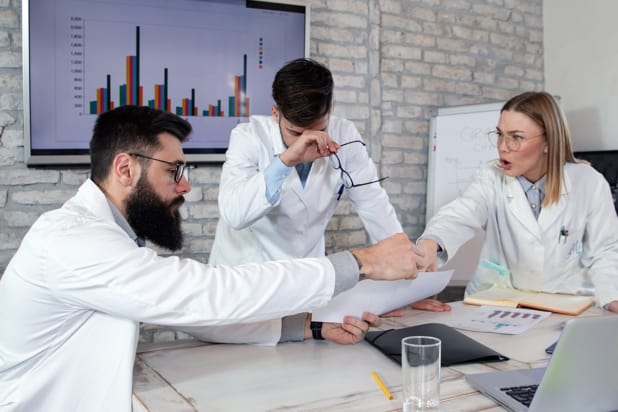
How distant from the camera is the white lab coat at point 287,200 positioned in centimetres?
224

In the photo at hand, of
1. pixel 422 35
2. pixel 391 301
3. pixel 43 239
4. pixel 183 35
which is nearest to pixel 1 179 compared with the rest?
pixel 183 35

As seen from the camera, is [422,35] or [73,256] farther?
[422,35]

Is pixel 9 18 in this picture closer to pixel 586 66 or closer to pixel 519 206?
pixel 519 206

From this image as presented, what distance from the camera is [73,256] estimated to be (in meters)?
1.28

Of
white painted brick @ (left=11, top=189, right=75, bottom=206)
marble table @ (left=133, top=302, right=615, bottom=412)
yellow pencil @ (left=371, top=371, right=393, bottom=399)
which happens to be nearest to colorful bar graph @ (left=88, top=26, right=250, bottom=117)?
white painted brick @ (left=11, top=189, right=75, bottom=206)

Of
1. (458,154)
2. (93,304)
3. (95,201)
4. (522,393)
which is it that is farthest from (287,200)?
(458,154)

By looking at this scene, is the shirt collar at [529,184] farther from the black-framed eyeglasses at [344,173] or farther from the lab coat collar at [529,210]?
the black-framed eyeglasses at [344,173]

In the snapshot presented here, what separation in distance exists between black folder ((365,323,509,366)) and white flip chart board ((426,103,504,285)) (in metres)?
2.34

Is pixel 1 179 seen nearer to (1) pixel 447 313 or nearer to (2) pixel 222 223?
(2) pixel 222 223

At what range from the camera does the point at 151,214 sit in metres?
1.60

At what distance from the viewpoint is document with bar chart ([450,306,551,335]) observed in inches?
68.9

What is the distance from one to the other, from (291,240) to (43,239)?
1.16 m

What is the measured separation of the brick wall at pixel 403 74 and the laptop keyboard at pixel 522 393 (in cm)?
235

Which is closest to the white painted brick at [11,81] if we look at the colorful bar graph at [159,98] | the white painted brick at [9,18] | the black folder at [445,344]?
the white painted brick at [9,18]
